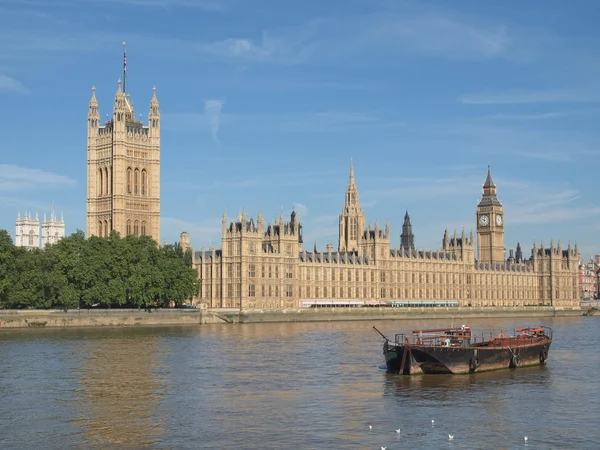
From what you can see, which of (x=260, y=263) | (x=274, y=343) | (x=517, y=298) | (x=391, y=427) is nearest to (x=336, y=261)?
(x=260, y=263)

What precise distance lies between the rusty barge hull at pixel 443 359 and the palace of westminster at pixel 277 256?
70852 millimetres

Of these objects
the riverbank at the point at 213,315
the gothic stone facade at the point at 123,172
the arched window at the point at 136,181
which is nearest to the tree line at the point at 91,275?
the riverbank at the point at 213,315

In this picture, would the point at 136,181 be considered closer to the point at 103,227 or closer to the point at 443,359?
the point at 103,227

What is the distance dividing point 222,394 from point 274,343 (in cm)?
3142

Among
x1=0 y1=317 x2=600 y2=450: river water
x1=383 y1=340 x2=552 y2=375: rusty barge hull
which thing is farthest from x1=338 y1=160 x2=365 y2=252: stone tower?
x1=383 y1=340 x2=552 y2=375: rusty barge hull

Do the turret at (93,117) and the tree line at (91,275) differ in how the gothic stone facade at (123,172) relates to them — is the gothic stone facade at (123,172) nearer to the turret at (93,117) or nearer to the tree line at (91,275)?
the turret at (93,117)

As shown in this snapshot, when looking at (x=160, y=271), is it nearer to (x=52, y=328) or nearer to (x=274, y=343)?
(x=52, y=328)

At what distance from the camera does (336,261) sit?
469 ft

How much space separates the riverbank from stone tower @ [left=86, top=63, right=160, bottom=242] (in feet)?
109

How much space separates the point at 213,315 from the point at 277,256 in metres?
19.9

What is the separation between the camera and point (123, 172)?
145 metres

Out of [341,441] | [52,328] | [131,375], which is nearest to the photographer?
[341,441]

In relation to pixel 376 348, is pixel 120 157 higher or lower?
higher

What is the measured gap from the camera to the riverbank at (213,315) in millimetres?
93062
